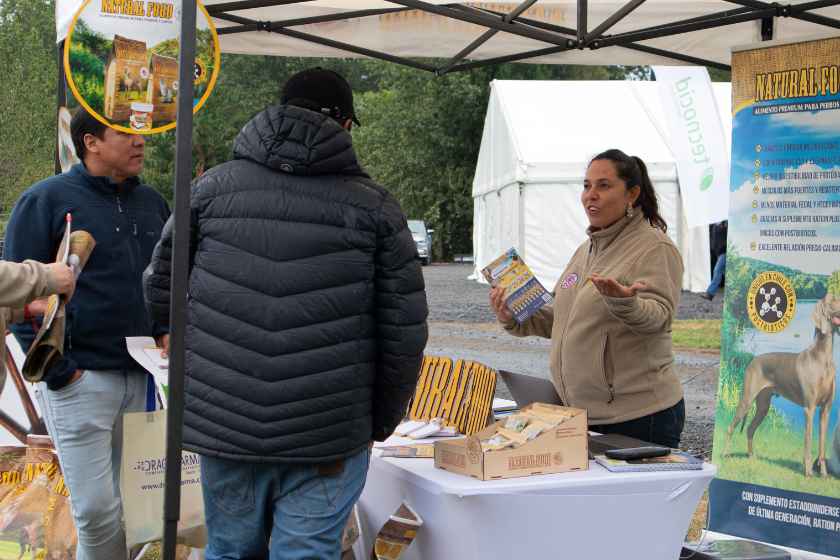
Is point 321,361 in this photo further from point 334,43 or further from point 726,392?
point 334,43

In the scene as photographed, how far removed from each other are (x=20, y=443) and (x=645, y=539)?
9.18 feet

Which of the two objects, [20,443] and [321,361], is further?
[20,443]

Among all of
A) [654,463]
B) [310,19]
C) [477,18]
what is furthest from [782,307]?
[310,19]

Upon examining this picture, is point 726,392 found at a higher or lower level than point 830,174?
lower

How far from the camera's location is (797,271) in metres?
4.13

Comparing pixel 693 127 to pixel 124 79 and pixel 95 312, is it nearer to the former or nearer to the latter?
pixel 95 312

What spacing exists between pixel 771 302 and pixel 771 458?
674 millimetres

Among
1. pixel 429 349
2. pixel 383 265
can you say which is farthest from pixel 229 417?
pixel 429 349

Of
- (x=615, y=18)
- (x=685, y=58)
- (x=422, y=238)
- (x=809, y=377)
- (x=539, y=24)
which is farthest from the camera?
(x=422, y=238)

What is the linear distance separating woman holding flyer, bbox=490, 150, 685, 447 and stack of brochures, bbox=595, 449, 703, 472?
0.34 meters

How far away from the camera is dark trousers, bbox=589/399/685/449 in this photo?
326cm

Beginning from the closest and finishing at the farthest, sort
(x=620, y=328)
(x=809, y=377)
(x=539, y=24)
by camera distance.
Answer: (x=620, y=328), (x=809, y=377), (x=539, y=24)

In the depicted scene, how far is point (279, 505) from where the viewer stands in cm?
235

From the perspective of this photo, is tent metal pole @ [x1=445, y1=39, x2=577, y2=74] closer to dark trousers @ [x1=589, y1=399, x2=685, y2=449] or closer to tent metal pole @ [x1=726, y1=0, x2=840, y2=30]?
tent metal pole @ [x1=726, y1=0, x2=840, y2=30]
